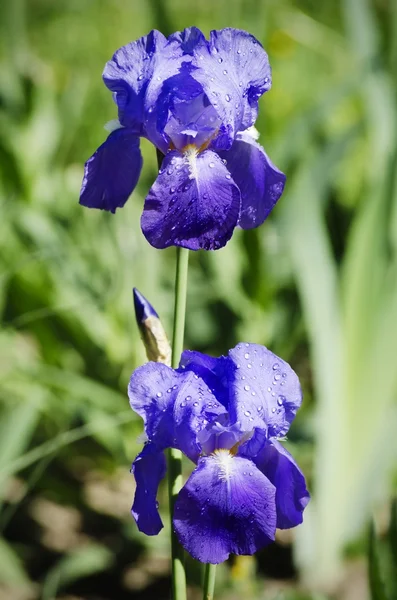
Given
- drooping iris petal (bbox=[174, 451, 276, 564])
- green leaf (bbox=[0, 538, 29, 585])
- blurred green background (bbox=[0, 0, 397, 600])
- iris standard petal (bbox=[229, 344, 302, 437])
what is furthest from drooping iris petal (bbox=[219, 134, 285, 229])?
green leaf (bbox=[0, 538, 29, 585])

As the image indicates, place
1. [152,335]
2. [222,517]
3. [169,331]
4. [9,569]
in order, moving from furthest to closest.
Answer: [169,331] → [9,569] → [152,335] → [222,517]

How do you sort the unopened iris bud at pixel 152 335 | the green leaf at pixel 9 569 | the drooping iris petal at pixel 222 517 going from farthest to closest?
the green leaf at pixel 9 569, the unopened iris bud at pixel 152 335, the drooping iris petal at pixel 222 517

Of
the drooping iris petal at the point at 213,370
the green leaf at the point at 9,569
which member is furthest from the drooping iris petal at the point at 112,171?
the green leaf at the point at 9,569

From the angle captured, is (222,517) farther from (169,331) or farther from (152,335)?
(169,331)

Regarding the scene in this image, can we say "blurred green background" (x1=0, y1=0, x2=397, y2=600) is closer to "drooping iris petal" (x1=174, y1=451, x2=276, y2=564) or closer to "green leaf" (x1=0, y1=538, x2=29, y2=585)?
"green leaf" (x1=0, y1=538, x2=29, y2=585)

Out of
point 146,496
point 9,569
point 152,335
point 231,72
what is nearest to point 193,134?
point 231,72

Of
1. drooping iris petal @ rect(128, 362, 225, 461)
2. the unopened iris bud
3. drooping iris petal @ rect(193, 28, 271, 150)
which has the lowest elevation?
drooping iris petal @ rect(128, 362, 225, 461)

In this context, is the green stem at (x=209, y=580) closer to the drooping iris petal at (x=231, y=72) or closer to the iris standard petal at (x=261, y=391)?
the iris standard petal at (x=261, y=391)
